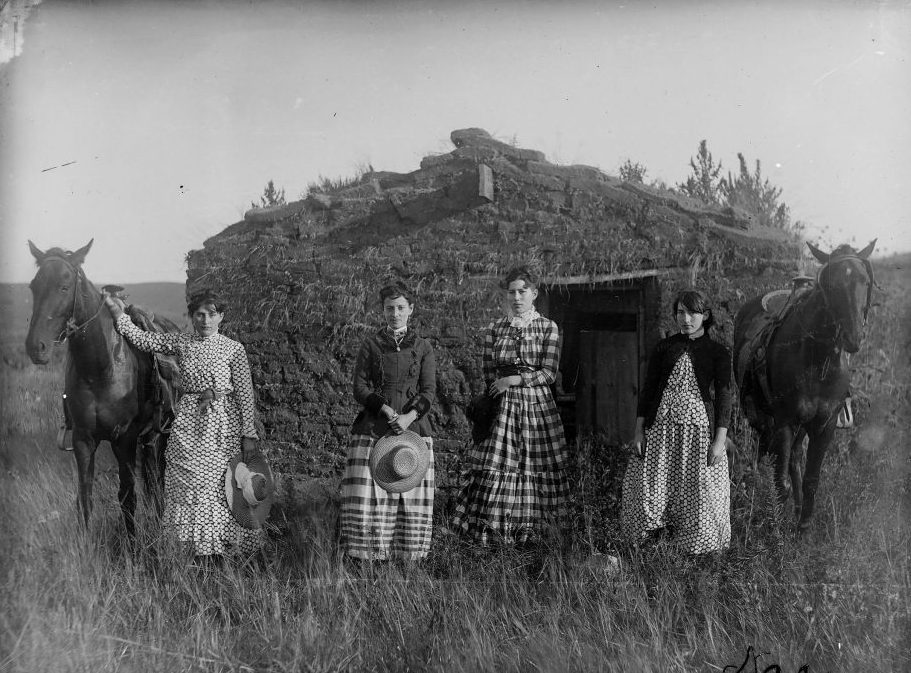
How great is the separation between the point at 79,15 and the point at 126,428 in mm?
2493

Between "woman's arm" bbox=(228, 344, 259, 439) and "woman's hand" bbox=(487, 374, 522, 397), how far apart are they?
1.40 meters

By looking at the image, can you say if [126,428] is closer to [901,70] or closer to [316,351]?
[316,351]

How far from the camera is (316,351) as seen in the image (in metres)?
6.28

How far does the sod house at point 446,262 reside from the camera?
5.90 m

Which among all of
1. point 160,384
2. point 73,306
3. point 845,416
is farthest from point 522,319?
point 73,306

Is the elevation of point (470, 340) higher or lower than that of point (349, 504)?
higher

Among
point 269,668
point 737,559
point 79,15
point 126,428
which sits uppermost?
point 79,15

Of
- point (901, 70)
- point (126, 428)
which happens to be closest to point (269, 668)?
point (126, 428)

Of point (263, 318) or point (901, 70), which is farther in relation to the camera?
point (263, 318)

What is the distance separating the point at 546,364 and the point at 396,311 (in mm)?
922

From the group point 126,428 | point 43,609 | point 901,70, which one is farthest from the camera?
point 126,428

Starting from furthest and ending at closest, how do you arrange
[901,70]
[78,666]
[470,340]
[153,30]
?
[470,340], [153,30], [901,70], [78,666]

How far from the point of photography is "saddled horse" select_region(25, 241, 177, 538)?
14.2 feet

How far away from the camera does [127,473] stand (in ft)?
16.2
